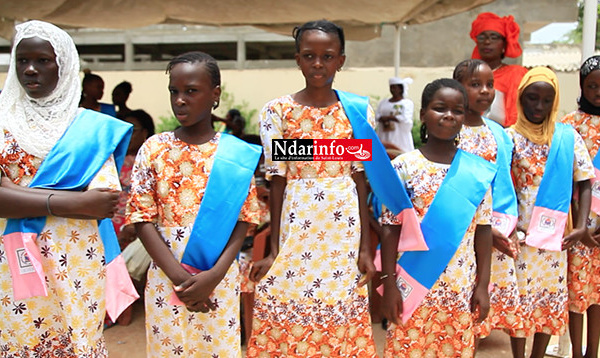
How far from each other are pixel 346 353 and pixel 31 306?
134 centimetres

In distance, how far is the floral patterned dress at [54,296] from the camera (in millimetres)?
1977

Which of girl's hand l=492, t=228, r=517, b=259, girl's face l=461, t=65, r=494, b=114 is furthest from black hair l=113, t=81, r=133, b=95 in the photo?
girl's hand l=492, t=228, r=517, b=259

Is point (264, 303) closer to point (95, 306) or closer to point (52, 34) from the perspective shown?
point (95, 306)

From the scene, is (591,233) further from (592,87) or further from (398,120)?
(398,120)

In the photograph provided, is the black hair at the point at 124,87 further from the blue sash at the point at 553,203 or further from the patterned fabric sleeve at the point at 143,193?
the blue sash at the point at 553,203

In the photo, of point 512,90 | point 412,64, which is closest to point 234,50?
point 412,64

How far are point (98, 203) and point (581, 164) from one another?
2.51 m

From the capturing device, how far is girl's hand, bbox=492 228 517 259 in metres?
2.70

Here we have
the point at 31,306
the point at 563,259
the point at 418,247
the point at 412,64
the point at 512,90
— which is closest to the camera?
the point at 31,306

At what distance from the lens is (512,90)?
3.60 meters

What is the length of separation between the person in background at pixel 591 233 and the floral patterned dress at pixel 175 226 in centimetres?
210

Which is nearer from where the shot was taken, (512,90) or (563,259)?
(563,259)

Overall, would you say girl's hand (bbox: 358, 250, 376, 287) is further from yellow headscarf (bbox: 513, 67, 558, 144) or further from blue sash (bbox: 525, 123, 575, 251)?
yellow headscarf (bbox: 513, 67, 558, 144)

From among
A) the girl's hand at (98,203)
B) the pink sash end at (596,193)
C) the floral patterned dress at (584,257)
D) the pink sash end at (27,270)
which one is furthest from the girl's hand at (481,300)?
the pink sash end at (27,270)
